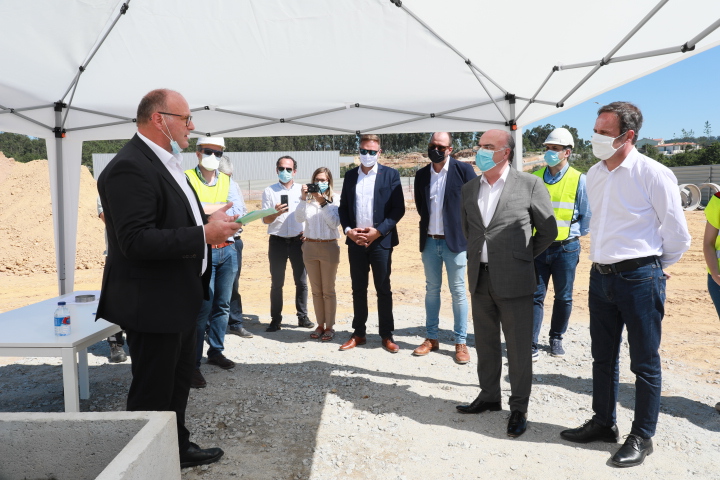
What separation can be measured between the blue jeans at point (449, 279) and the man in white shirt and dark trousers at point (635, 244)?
1.90 m

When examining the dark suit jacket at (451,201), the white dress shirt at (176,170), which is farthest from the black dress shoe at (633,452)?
the white dress shirt at (176,170)

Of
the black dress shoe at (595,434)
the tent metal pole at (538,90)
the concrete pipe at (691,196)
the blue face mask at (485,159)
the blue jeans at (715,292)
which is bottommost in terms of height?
the black dress shoe at (595,434)

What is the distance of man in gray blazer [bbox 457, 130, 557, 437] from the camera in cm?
355

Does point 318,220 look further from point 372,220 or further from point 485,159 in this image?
point 485,159

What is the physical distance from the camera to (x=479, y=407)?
396 centimetres

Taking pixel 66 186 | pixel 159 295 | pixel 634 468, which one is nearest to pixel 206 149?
pixel 66 186

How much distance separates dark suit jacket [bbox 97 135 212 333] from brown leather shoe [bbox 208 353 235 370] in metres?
2.44

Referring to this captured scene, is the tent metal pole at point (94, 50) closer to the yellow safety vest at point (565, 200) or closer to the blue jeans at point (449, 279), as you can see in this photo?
the blue jeans at point (449, 279)

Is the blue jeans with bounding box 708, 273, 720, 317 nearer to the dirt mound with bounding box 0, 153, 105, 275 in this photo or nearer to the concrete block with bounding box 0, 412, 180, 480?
the concrete block with bounding box 0, 412, 180, 480

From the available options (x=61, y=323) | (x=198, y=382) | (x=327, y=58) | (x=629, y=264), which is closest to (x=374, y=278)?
(x=198, y=382)

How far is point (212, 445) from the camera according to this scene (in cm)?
353

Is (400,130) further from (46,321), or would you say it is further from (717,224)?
(46,321)

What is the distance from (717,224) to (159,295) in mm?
3778

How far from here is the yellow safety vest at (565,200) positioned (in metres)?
4.89
